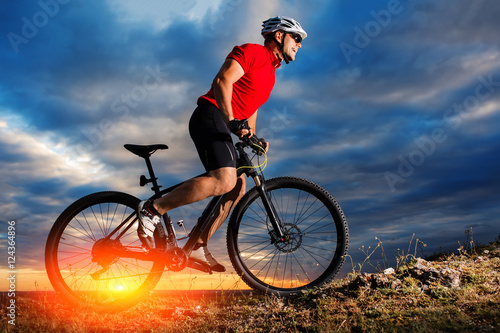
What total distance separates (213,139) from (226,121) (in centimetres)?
31

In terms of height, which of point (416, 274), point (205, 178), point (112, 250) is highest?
point (205, 178)

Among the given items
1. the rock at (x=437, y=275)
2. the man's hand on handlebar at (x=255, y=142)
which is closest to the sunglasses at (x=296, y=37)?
the man's hand on handlebar at (x=255, y=142)

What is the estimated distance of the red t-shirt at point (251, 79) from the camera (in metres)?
4.66

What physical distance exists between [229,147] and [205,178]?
0.47m

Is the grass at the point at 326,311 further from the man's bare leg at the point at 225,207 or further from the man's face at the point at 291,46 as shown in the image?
the man's face at the point at 291,46

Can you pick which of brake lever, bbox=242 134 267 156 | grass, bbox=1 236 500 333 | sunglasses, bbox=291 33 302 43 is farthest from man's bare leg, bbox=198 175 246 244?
sunglasses, bbox=291 33 302 43

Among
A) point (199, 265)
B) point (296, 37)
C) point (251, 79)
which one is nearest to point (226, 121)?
point (251, 79)

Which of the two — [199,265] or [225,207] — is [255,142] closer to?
[225,207]

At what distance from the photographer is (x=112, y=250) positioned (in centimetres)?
502

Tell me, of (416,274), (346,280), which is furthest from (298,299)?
(416,274)

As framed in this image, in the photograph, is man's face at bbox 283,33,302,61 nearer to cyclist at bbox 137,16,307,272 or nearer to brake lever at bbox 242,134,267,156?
cyclist at bbox 137,16,307,272

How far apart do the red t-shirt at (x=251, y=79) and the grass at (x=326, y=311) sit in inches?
95.6

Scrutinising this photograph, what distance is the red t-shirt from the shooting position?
183 inches

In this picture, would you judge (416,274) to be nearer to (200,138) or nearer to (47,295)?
(200,138)
